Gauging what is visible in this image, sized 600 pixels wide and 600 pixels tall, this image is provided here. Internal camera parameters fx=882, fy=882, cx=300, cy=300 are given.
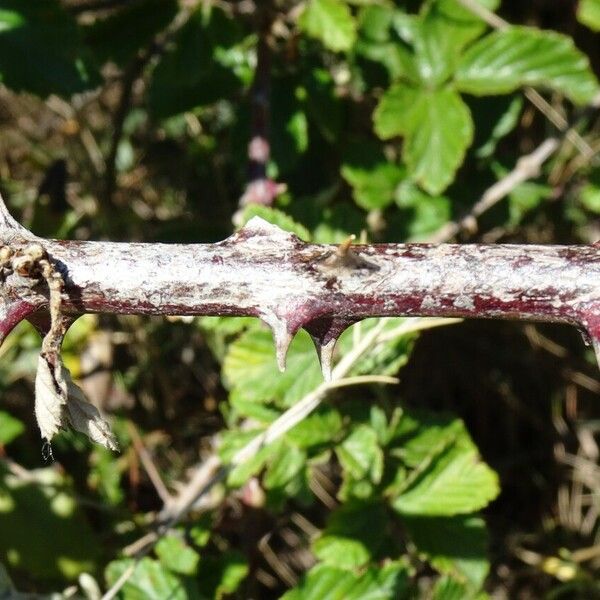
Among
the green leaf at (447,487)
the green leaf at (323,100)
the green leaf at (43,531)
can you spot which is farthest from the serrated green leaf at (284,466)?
the green leaf at (323,100)

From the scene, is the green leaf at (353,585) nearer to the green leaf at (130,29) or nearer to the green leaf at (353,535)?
the green leaf at (353,535)

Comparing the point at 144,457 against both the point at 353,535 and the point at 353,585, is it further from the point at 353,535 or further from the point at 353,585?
the point at 353,585

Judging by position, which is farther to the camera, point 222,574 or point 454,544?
point 454,544

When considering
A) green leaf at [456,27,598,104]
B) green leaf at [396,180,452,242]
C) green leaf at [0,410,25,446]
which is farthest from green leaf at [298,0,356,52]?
green leaf at [0,410,25,446]

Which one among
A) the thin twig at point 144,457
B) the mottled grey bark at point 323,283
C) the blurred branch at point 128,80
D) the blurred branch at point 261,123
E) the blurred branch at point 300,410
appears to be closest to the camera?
the mottled grey bark at point 323,283

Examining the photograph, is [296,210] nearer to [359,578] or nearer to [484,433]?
[359,578]

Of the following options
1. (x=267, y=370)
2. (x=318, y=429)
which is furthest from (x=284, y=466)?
(x=267, y=370)

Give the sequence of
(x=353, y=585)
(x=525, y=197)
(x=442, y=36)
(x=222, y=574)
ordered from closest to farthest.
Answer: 1. (x=353, y=585)
2. (x=222, y=574)
3. (x=442, y=36)
4. (x=525, y=197)

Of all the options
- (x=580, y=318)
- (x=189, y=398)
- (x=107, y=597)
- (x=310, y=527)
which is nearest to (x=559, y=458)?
(x=310, y=527)
